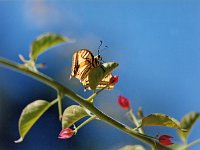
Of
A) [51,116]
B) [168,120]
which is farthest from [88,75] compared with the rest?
[51,116]

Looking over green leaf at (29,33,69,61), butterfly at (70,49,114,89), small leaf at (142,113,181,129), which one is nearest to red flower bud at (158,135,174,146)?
small leaf at (142,113,181,129)

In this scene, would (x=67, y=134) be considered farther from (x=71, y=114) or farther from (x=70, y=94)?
(x=70, y=94)

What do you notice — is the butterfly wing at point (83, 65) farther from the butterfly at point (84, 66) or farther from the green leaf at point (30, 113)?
the green leaf at point (30, 113)

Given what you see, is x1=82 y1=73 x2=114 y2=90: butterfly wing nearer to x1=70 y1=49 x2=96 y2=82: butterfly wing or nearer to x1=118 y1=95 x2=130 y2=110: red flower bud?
x1=70 y1=49 x2=96 y2=82: butterfly wing

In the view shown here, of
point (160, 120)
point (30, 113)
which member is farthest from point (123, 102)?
point (30, 113)

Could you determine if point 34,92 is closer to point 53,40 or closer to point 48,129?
point 48,129

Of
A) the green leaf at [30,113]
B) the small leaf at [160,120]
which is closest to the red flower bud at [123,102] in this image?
the small leaf at [160,120]

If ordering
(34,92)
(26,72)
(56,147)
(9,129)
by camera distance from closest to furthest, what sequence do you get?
(26,72) < (56,147) < (9,129) < (34,92)
